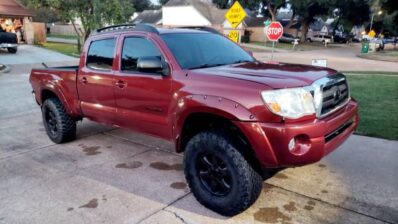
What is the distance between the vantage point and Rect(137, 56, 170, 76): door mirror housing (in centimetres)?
378

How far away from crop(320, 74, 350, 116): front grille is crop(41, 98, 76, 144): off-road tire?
161 inches

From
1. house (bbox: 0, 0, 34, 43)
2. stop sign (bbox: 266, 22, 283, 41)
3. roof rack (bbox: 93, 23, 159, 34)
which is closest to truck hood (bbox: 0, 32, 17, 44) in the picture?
house (bbox: 0, 0, 34, 43)

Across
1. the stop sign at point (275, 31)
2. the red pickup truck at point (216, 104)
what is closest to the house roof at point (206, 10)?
the stop sign at point (275, 31)

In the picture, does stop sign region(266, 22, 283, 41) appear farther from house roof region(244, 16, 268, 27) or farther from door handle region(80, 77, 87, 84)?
house roof region(244, 16, 268, 27)

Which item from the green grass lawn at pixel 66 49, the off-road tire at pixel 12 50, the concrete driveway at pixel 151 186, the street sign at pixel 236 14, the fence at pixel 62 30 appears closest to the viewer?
the concrete driveway at pixel 151 186

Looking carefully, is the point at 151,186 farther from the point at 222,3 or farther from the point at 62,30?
the point at 62,30

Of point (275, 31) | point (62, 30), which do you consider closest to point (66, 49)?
point (275, 31)

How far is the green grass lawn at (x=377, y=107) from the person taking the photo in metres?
6.16

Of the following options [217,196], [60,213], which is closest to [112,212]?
[60,213]

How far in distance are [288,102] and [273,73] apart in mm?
522

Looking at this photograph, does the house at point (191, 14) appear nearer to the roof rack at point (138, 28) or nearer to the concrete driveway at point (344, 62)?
the concrete driveway at point (344, 62)

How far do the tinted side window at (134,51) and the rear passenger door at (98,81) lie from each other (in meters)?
0.26

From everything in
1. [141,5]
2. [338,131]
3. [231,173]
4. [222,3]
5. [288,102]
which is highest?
[141,5]

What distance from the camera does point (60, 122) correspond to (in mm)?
5688
